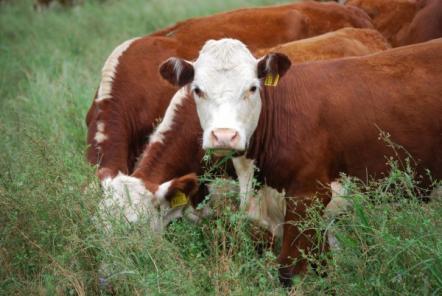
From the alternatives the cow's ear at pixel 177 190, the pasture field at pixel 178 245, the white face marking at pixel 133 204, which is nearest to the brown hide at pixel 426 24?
the pasture field at pixel 178 245

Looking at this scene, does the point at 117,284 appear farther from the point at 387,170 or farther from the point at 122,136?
the point at 122,136

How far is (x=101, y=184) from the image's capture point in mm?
5645

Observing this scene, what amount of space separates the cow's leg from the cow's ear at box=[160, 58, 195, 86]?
3.66ft

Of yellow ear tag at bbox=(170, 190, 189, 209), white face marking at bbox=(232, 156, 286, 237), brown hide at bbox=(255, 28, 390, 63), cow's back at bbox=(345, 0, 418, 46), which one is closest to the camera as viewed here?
white face marking at bbox=(232, 156, 286, 237)

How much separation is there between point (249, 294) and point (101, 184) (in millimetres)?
1724

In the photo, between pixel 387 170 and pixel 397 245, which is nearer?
pixel 397 245

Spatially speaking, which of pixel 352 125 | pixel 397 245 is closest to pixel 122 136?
pixel 352 125

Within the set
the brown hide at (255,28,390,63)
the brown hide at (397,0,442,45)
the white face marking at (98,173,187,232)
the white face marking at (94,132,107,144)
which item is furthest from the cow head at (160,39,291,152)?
the brown hide at (397,0,442,45)

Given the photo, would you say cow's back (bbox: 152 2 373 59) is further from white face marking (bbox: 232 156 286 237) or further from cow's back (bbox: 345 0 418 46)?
white face marking (bbox: 232 156 286 237)

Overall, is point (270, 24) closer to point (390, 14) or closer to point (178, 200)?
point (390, 14)

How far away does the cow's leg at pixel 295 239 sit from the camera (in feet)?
16.9

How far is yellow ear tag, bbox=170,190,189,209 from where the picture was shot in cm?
560

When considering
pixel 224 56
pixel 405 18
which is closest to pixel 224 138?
pixel 224 56

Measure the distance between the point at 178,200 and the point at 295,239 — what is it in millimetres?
958
